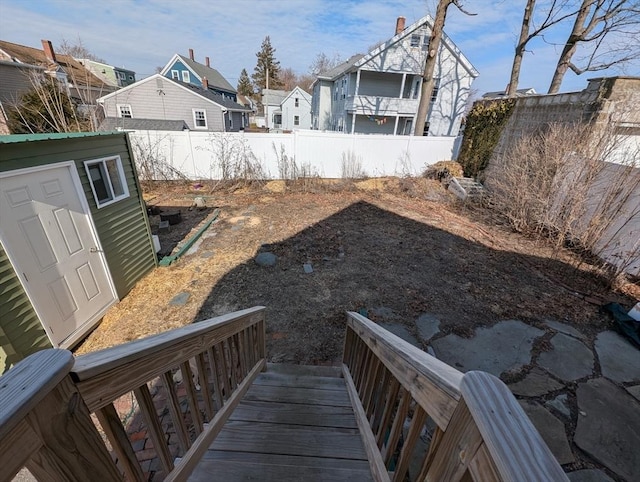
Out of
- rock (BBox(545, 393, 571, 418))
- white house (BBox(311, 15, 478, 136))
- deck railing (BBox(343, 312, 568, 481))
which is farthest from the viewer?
white house (BBox(311, 15, 478, 136))

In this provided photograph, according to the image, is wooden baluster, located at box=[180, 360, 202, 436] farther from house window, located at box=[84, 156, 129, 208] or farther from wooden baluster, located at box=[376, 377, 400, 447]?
house window, located at box=[84, 156, 129, 208]

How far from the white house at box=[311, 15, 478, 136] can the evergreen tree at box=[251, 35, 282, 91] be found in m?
29.1

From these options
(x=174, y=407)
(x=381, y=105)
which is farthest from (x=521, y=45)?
(x=174, y=407)

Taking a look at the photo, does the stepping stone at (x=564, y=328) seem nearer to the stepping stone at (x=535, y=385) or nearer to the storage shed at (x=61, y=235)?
the stepping stone at (x=535, y=385)

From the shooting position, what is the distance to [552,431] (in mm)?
2471

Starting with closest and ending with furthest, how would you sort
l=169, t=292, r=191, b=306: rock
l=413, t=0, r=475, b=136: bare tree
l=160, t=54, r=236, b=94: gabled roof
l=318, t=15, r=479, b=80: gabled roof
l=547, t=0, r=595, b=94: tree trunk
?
l=169, t=292, r=191, b=306: rock
l=547, t=0, r=595, b=94: tree trunk
l=413, t=0, r=475, b=136: bare tree
l=318, t=15, r=479, b=80: gabled roof
l=160, t=54, r=236, b=94: gabled roof

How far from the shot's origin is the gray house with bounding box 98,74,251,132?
16938 millimetres

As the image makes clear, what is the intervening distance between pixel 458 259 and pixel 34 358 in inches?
244

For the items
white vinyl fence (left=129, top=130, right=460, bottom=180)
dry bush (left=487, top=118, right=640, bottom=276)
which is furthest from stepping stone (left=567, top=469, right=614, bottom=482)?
white vinyl fence (left=129, top=130, right=460, bottom=180)

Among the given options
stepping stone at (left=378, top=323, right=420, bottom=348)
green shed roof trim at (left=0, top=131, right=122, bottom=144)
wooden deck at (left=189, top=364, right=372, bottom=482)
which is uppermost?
green shed roof trim at (left=0, top=131, right=122, bottom=144)

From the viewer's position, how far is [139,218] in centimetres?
492

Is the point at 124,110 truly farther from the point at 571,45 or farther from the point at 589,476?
the point at 589,476

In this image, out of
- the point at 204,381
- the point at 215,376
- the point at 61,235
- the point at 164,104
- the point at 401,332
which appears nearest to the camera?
the point at 204,381

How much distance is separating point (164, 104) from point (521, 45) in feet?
63.9
